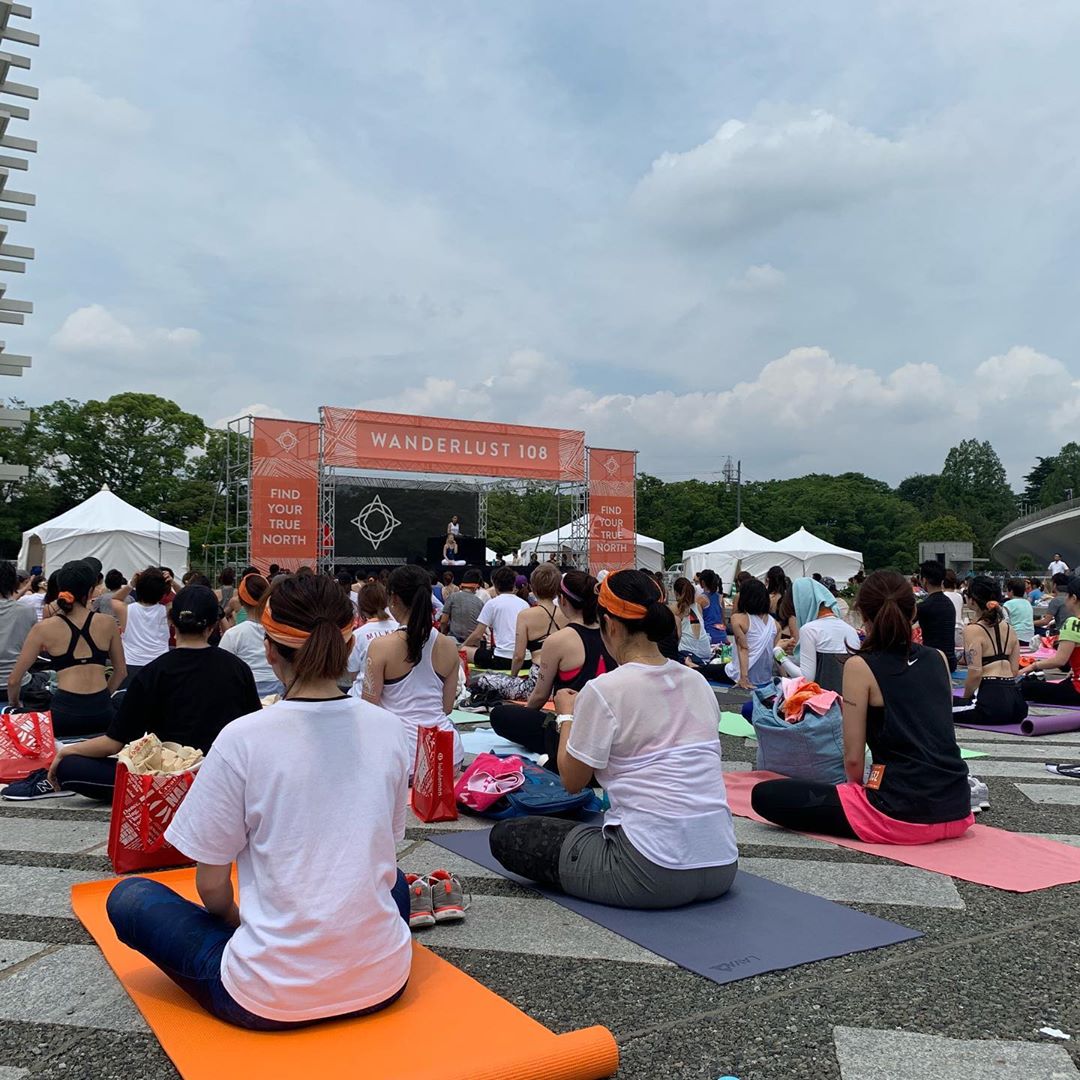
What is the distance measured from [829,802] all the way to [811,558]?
25709mm

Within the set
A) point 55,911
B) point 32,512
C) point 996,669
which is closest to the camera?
point 55,911

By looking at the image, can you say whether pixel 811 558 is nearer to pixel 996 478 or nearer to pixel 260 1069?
pixel 260 1069

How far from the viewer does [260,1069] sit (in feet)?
7.40

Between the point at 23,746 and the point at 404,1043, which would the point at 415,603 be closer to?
the point at 23,746

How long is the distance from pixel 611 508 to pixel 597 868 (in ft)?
64.9

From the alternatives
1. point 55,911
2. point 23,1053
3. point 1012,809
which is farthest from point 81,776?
point 1012,809

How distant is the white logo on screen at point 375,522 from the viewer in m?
22.2

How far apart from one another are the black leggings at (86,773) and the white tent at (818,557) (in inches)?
985

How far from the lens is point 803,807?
14.3 ft

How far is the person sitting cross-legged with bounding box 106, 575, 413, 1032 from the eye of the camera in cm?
228

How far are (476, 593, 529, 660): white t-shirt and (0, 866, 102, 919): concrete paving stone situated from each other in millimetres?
5938

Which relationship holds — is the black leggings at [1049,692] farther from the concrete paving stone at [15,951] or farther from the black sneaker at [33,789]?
the concrete paving stone at [15,951]

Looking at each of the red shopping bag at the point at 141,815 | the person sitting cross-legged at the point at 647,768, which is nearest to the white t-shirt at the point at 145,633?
the red shopping bag at the point at 141,815

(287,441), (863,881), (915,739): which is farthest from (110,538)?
(863,881)
